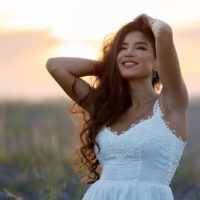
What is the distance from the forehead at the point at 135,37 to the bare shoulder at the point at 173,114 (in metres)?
0.29

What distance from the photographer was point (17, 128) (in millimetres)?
9648

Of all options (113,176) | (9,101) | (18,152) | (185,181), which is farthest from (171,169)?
(9,101)

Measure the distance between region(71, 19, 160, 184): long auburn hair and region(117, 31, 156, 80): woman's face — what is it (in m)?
0.03

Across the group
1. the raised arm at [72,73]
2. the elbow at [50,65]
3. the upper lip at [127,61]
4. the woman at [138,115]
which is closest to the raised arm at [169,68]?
the woman at [138,115]

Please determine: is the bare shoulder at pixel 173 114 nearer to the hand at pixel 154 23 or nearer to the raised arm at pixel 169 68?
the raised arm at pixel 169 68

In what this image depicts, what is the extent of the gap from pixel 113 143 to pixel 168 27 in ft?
1.93

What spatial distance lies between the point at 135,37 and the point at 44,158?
9.98ft

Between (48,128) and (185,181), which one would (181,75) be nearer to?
(185,181)

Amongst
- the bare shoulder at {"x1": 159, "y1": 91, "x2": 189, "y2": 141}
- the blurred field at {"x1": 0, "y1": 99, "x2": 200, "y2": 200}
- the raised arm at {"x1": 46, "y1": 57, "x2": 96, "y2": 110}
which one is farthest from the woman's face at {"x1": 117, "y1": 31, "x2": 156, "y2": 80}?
the blurred field at {"x1": 0, "y1": 99, "x2": 200, "y2": 200}

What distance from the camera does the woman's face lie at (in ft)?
16.1

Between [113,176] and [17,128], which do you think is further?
[17,128]

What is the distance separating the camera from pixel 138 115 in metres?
4.92

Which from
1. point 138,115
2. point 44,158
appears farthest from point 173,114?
point 44,158

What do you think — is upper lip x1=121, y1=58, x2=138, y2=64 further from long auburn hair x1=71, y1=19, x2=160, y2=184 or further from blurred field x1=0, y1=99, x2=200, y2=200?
blurred field x1=0, y1=99, x2=200, y2=200
